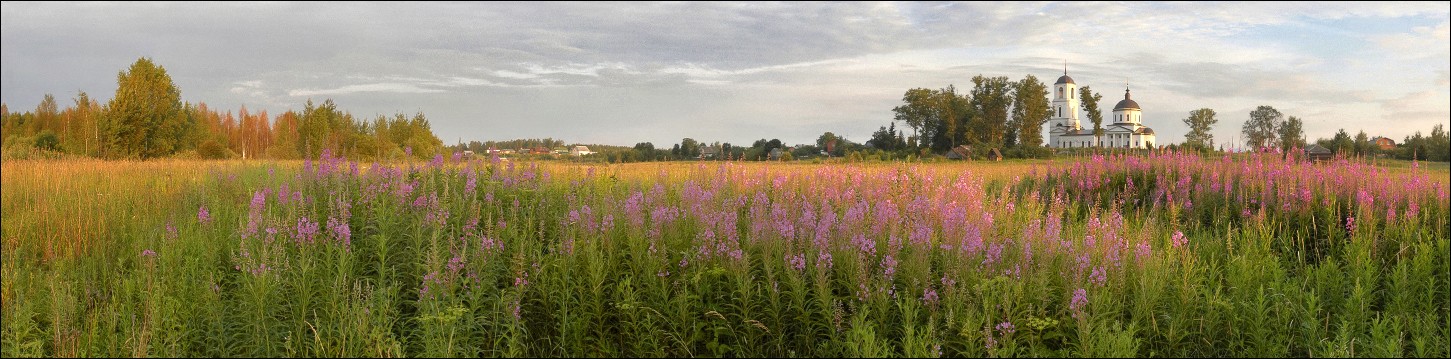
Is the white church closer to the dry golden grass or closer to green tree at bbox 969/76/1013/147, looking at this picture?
green tree at bbox 969/76/1013/147

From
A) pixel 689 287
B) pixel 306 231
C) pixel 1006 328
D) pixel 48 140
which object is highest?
pixel 48 140

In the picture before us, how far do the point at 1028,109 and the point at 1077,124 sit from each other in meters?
65.0

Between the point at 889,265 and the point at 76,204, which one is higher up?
the point at 76,204

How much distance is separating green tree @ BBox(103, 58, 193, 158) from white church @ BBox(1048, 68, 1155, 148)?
112063 millimetres

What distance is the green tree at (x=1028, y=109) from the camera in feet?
217

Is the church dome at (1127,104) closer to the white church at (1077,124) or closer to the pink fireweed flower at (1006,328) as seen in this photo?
the white church at (1077,124)

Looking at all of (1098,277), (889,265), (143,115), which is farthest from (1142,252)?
(143,115)

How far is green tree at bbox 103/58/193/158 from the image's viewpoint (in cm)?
2681

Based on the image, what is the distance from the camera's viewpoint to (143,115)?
90.2 ft

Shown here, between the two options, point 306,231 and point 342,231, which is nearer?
point 342,231

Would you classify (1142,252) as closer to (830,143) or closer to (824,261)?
(824,261)

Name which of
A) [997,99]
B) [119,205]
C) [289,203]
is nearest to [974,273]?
[289,203]

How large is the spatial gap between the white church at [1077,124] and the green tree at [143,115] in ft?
368

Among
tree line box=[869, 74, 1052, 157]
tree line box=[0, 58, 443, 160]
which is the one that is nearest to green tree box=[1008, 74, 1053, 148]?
tree line box=[869, 74, 1052, 157]
